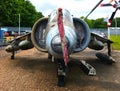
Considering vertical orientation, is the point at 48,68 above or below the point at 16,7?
below

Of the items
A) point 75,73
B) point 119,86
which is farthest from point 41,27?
point 119,86

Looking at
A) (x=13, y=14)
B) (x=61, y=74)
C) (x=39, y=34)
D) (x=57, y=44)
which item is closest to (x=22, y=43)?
(x=39, y=34)

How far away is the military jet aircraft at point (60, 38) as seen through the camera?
31.4 feet

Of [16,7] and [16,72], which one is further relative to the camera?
[16,7]

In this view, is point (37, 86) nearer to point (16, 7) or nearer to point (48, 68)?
point (48, 68)

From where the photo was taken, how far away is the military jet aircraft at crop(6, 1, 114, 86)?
31.4ft

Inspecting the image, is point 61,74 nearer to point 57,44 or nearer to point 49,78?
point 57,44

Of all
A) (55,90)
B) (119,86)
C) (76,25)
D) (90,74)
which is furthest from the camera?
(76,25)

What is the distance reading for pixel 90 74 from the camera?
11867 mm

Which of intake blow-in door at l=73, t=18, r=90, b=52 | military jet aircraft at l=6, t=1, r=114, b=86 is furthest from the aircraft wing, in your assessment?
intake blow-in door at l=73, t=18, r=90, b=52

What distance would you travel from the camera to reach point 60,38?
9.52 m

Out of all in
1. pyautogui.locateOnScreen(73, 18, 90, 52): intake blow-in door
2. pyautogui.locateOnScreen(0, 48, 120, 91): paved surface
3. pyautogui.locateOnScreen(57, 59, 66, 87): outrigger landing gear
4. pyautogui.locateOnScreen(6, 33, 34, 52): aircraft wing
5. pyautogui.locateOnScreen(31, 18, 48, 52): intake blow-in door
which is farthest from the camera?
pyautogui.locateOnScreen(6, 33, 34, 52): aircraft wing

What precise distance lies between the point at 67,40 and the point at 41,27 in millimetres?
3599

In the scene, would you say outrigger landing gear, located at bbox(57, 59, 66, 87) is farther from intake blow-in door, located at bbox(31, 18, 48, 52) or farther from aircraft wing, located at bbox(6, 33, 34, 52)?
aircraft wing, located at bbox(6, 33, 34, 52)
